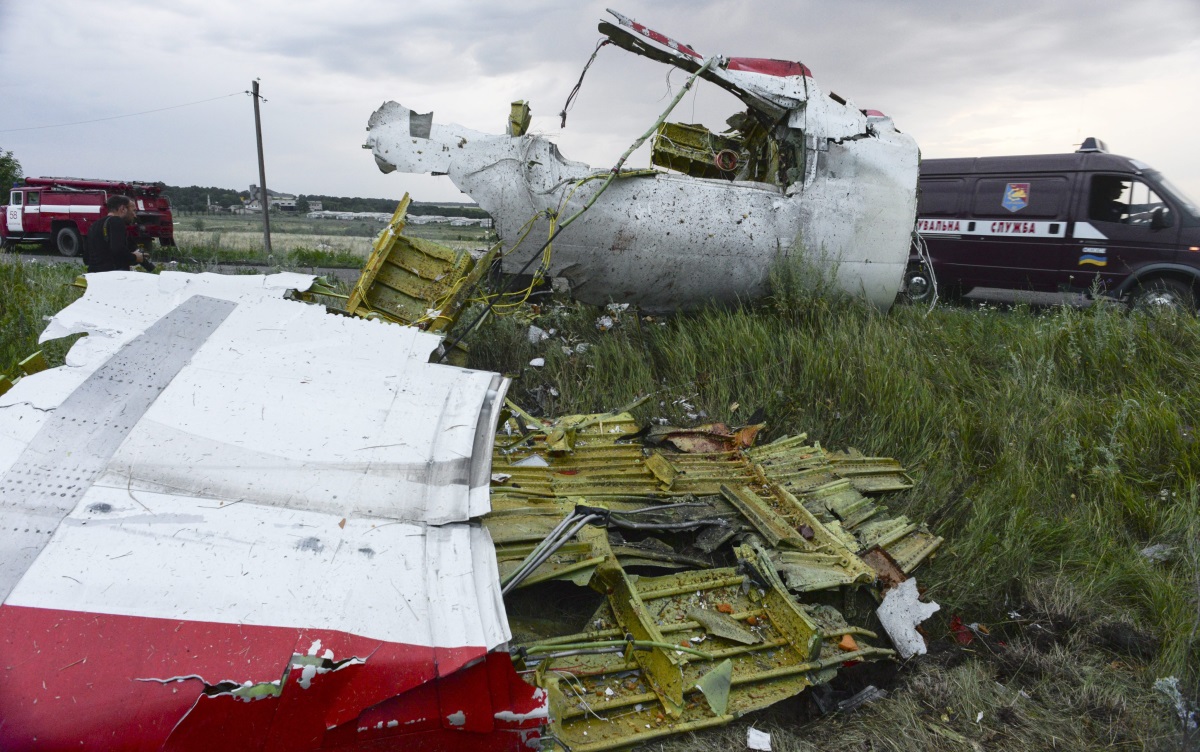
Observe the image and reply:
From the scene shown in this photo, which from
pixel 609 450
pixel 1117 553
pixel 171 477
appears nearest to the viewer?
pixel 171 477

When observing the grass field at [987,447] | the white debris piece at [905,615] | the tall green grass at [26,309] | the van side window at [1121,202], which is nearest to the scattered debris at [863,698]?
the grass field at [987,447]

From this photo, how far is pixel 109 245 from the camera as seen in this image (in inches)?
256

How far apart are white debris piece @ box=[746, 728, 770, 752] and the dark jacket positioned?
6.58 metres

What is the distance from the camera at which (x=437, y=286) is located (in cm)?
466

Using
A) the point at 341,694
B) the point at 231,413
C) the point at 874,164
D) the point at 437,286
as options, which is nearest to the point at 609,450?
the point at 437,286

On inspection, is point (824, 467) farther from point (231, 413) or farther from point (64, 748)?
point (64, 748)

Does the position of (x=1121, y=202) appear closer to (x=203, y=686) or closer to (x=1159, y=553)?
(x=1159, y=553)

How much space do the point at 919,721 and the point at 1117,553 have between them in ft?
5.72

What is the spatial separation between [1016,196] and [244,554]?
33.2ft

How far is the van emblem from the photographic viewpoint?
9234 mm

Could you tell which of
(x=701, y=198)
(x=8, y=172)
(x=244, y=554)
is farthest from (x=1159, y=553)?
(x=8, y=172)

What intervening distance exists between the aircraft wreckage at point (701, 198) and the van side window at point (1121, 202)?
428 cm

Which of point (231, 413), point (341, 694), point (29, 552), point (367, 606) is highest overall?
point (231, 413)

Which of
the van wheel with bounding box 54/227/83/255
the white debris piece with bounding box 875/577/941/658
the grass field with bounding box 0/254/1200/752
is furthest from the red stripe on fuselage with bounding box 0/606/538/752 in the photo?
the van wheel with bounding box 54/227/83/255
